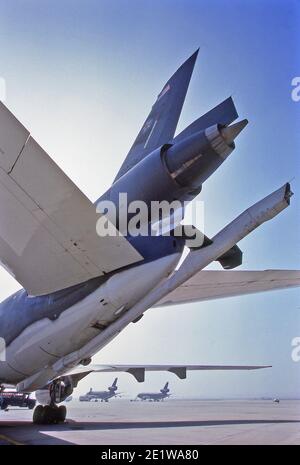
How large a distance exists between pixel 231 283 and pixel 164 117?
3945mm

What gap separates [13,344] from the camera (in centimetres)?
1123

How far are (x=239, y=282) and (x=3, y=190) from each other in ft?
18.4

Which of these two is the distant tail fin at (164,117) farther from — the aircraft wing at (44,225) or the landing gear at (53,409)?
the landing gear at (53,409)

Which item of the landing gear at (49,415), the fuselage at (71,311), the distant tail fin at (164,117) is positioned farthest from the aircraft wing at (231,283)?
the landing gear at (49,415)

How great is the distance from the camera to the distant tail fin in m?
8.27

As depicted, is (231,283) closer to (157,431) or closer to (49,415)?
(157,431)

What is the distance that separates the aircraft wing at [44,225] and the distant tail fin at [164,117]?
7.39 ft

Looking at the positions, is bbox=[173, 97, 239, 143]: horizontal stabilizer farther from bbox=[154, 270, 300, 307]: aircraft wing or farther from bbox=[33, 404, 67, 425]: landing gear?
bbox=[33, 404, 67, 425]: landing gear

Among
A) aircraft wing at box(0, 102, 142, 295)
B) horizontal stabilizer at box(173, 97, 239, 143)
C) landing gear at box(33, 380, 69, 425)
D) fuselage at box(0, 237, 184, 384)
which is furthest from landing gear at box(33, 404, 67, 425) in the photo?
horizontal stabilizer at box(173, 97, 239, 143)

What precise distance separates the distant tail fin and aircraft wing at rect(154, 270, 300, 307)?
2721 millimetres

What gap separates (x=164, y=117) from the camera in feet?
28.7

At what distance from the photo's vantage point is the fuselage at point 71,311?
27.2 feet

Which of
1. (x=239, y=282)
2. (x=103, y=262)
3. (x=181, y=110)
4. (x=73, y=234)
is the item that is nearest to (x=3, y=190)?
(x=73, y=234)

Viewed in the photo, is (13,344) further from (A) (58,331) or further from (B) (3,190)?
(B) (3,190)
